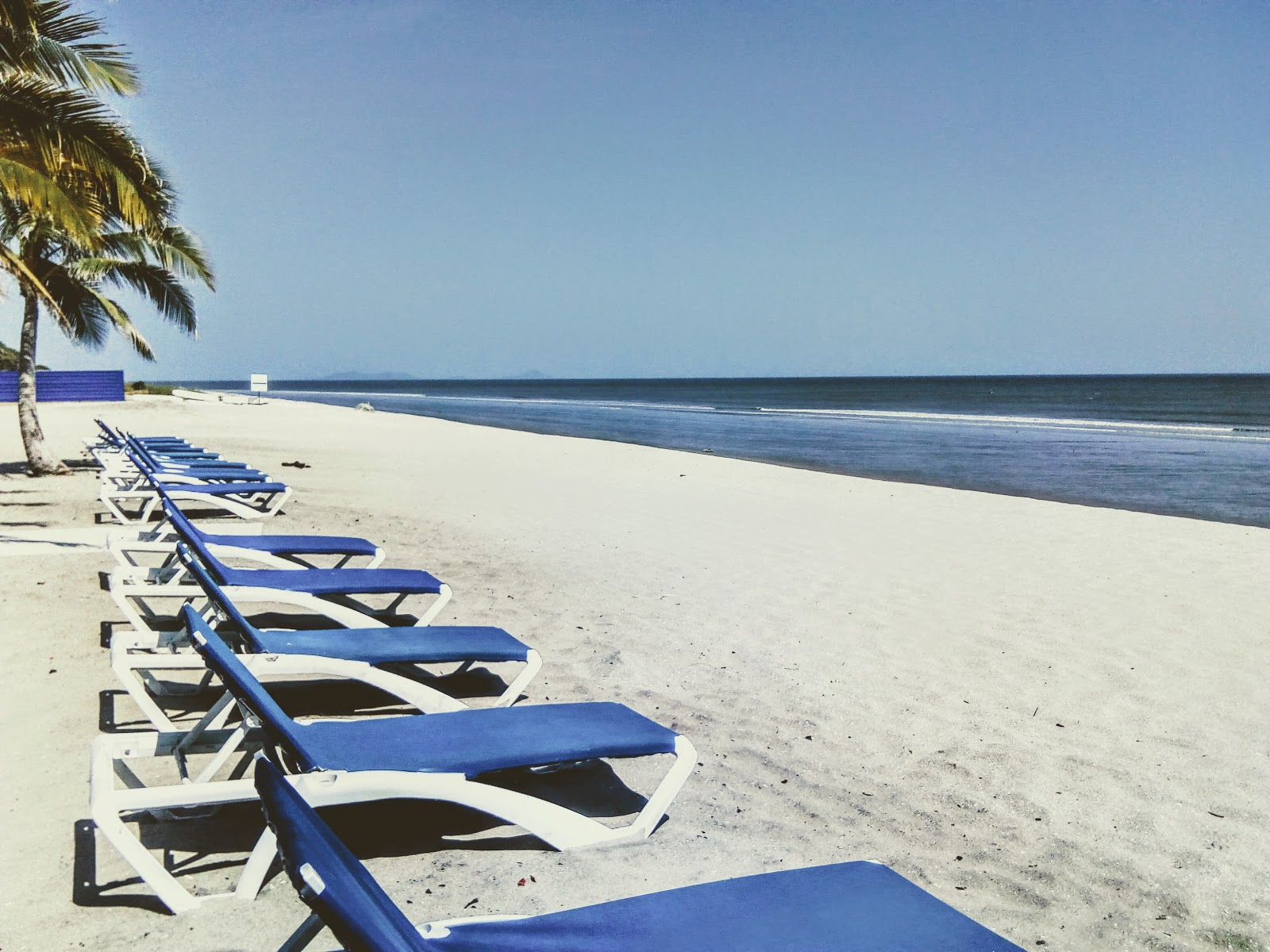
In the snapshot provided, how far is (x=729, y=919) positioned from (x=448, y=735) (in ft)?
4.12

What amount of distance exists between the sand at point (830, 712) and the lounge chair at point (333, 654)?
326 millimetres

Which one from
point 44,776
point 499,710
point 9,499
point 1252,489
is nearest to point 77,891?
point 44,776

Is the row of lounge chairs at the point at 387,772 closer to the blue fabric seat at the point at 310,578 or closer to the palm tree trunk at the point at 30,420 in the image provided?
the blue fabric seat at the point at 310,578

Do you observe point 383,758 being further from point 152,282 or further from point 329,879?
point 152,282

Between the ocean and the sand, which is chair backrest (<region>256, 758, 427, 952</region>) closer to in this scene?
the sand

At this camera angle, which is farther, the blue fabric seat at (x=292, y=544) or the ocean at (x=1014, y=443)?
the ocean at (x=1014, y=443)

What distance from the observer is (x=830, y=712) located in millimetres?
4328

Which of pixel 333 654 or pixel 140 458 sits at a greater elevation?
pixel 140 458

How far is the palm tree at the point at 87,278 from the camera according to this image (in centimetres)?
1182

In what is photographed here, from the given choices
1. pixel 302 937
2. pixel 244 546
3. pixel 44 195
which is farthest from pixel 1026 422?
pixel 302 937

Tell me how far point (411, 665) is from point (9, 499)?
7360mm

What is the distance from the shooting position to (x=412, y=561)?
730cm

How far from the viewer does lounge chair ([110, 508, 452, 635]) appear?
455 cm

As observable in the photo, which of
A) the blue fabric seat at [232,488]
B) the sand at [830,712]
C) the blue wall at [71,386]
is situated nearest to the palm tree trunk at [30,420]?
the sand at [830,712]
